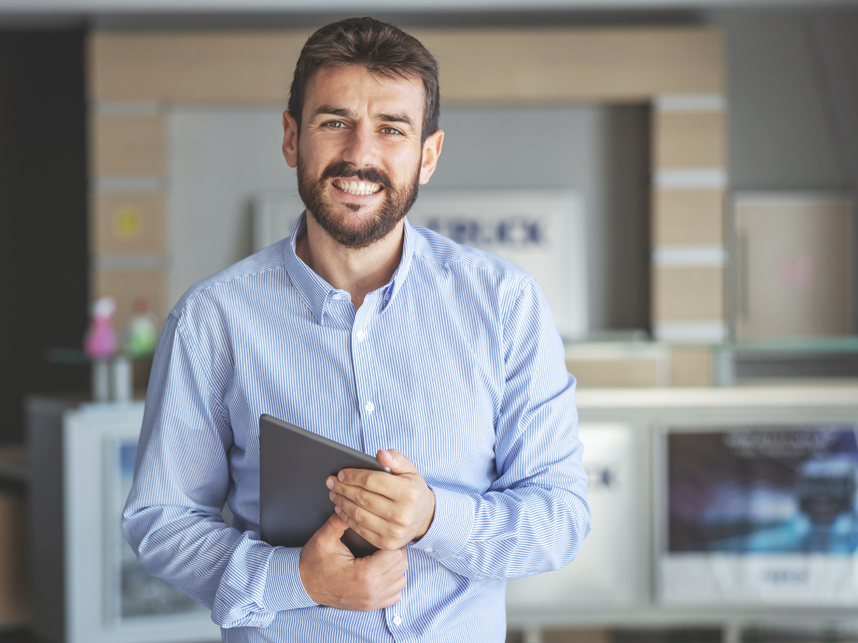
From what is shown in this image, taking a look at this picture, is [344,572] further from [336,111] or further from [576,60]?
[576,60]

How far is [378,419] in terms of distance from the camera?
1073 millimetres

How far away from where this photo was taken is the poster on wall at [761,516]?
2.70m

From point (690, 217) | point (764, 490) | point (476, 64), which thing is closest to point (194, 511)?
point (764, 490)

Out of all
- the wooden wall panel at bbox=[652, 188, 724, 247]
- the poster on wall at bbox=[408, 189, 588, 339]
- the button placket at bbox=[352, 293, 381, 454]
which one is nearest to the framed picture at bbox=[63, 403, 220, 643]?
the button placket at bbox=[352, 293, 381, 454]

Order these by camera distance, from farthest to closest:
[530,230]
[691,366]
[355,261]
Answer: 1. [530,230]
2. [691,366]
3. [355,261]

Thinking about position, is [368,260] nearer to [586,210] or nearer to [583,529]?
[583,529]

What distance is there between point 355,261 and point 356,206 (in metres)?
0.11

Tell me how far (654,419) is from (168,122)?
3.92m

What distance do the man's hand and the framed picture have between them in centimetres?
223

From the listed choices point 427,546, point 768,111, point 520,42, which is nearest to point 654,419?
point 427,546

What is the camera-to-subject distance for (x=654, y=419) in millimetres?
2746

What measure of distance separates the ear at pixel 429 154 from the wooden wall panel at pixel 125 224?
4359mm

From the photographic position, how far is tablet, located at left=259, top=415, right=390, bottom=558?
940mm

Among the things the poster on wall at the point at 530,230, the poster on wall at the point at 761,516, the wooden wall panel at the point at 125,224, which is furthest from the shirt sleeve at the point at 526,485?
the wooden wall panel at the point at 125,224
